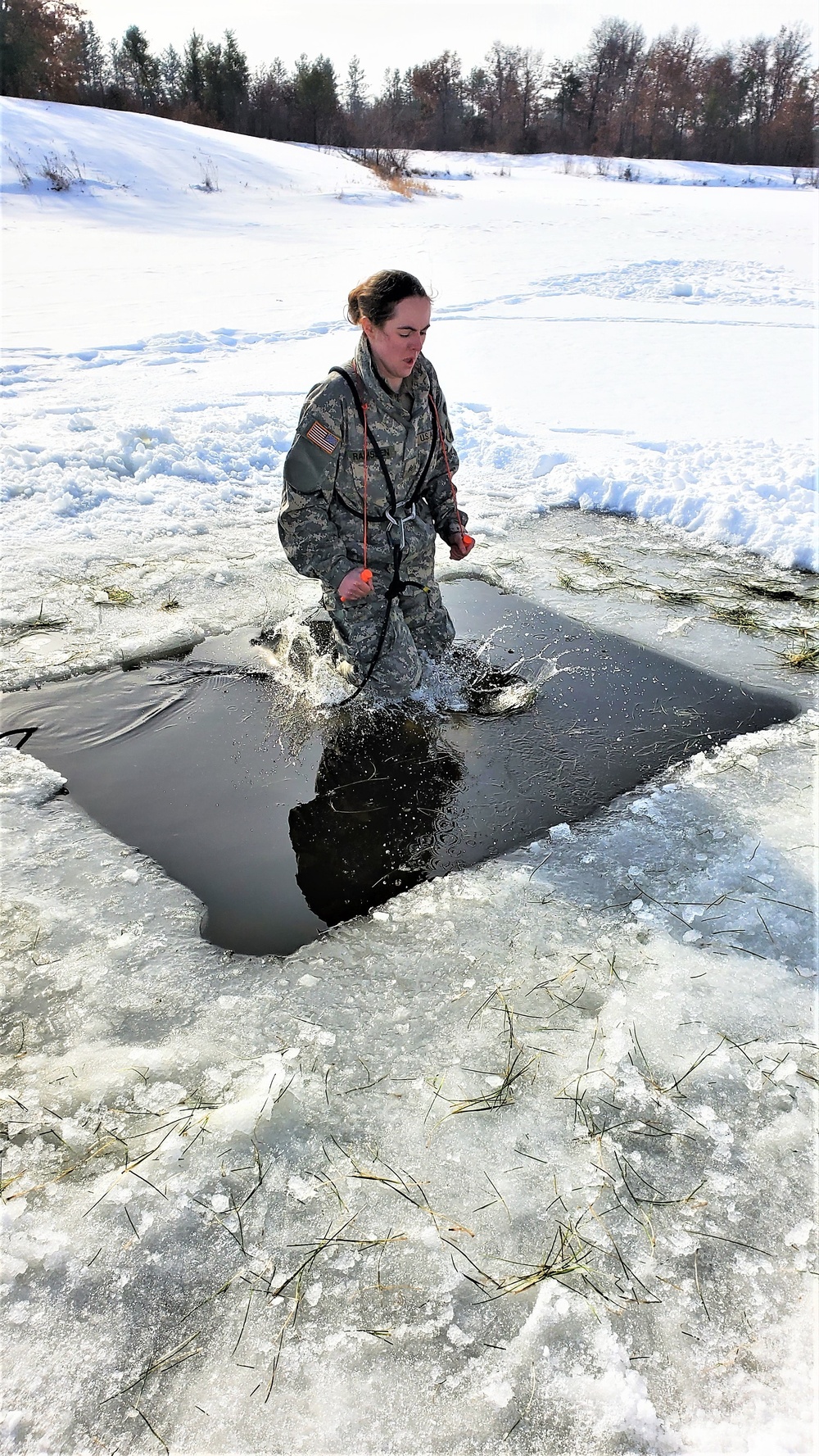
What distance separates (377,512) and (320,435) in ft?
1.53

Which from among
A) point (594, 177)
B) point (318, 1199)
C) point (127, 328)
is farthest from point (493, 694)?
point (594, 177)

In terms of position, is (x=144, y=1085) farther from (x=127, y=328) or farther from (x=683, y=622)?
(x=127, y=328)

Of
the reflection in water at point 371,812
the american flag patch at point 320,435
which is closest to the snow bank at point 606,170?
the american flag patch at point 320,435

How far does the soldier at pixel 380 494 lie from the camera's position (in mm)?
3357

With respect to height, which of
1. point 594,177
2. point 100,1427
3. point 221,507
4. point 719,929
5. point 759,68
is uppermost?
point 759,68

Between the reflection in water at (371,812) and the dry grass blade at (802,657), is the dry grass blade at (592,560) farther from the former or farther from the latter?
the reflection in water at (371,812)

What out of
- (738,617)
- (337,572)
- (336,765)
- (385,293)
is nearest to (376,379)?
(385,293)

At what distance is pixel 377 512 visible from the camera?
12.5 feet

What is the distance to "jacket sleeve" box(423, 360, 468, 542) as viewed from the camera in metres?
3.91

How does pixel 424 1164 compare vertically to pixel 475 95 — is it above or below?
below

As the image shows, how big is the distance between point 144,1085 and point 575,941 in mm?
1283

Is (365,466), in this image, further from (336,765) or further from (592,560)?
(592,560)

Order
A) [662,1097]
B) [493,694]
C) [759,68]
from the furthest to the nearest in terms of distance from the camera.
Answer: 1. [759,68]
2. [493,694]
3. [662,1097]

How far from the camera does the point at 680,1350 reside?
166 cm
